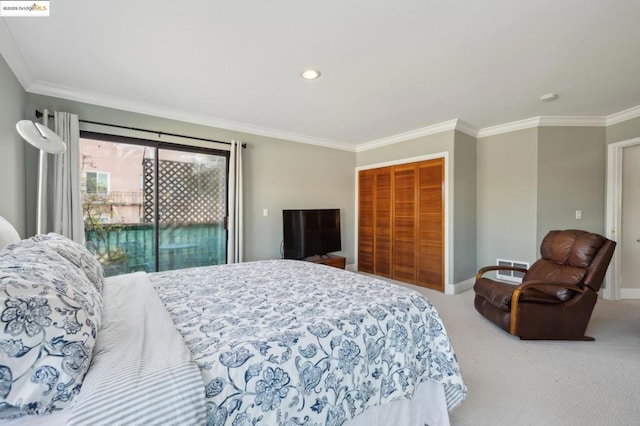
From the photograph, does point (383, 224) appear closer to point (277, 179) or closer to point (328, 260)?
point (328, 260)

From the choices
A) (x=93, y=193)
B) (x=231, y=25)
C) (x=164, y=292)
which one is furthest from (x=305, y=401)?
(x=93, y=193)

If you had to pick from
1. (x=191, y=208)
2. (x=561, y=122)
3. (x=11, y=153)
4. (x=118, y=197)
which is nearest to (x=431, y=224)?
(x=561, y=122)

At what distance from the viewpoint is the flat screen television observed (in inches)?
172

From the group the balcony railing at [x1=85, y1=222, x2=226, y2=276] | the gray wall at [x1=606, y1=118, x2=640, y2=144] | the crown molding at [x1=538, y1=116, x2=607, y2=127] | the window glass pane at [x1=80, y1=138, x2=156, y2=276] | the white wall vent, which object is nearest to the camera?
the window glass pane at [x1=80, y1=138, x2=156, y2=276]

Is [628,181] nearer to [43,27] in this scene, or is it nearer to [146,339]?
[146,339]

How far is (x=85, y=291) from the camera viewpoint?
116 cm

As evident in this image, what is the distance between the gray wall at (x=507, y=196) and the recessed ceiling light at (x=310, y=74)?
121 inches

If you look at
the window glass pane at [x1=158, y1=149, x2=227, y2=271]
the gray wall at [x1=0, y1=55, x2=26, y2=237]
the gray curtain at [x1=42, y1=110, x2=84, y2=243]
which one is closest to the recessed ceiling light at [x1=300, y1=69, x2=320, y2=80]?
the window glass pane at [x1=158, y1=149, x2=227, y2=271]

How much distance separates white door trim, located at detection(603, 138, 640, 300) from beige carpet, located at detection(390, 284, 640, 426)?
31.9 inches

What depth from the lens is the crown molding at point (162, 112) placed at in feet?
9.46

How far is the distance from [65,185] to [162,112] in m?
1.31

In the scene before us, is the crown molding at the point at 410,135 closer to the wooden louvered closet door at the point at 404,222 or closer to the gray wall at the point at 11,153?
the wooden louvered closet door at the point at 404,222

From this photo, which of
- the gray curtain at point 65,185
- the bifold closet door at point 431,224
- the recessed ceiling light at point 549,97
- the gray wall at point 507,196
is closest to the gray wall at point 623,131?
the gray wall at point 507,196

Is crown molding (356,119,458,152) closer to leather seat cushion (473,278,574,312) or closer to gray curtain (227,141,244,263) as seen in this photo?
leather seat cushion (473,278,574,312)
